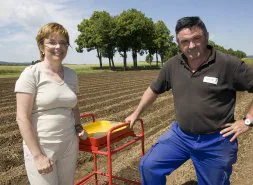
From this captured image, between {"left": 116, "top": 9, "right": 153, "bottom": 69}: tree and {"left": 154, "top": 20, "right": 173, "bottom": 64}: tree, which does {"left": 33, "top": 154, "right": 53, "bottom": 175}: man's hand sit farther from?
{"left": 154, "top": 20, "right": 173, "bottom": 64}: tree

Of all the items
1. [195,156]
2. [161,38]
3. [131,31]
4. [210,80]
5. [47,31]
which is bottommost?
[195,156]

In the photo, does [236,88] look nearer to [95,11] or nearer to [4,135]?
[4,135]

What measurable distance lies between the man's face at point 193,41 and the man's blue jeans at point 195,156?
2.66ft

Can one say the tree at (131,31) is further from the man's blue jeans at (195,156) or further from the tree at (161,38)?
the man's blue jeans at (195,156)

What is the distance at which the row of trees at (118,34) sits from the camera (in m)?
56.4

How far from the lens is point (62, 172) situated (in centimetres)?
325

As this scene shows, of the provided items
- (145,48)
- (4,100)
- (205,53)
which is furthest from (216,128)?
(145,48)

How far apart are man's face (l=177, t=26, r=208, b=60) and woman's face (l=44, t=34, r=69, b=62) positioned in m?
1.16

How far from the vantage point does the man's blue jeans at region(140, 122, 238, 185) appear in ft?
11.0

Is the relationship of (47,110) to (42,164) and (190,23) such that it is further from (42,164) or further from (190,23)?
(190,23)

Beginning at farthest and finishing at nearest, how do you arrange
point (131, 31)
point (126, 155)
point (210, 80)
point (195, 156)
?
point (131, 31) → point (126, 155) → point (195, 156) → point (210, 80)

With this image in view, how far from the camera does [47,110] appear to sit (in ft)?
10.1

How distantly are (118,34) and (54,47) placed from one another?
179 ft

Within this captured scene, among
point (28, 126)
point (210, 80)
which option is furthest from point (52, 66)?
point (210, 80)
